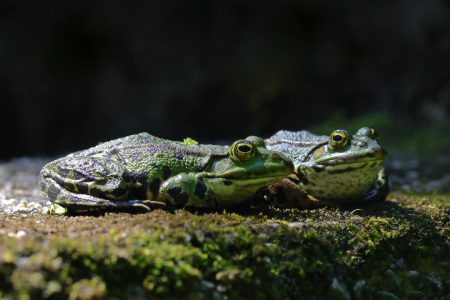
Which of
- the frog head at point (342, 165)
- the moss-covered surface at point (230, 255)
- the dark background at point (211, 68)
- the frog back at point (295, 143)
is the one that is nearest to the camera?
the moss-covered surface at point (230, 255)

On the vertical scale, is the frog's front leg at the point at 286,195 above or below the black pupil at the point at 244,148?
below

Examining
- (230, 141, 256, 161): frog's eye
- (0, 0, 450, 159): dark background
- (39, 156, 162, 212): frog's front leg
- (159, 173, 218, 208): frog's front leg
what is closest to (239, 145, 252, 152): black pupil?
(230, 141, 256, 161): frog's eye

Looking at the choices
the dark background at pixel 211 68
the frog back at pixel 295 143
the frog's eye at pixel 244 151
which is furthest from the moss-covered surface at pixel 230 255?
the dark background at pixel 211 68

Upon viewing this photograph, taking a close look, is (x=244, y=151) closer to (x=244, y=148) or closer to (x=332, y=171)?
(x=244, y=148)

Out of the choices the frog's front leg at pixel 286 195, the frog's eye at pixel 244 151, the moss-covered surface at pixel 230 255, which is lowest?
the moss-covered surface at pixel 230 255

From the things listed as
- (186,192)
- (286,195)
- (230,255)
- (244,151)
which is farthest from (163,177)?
(286,195)

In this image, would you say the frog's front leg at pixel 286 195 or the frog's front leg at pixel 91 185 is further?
the frog's front leg at pixel 286 195

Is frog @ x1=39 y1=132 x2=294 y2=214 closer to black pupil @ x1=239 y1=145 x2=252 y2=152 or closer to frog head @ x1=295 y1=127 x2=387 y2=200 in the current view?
black pupil @ x1=239 y1=145 x2=252 y2=152

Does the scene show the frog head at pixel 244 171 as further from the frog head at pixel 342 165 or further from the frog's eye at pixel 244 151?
the frog head at pixel 342 165
